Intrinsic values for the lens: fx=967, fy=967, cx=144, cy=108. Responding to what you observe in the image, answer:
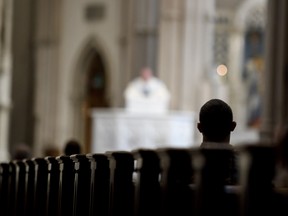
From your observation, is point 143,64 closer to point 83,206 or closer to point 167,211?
point 83,206

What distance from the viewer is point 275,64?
38.4 feet

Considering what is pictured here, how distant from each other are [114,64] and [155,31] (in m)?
2.55

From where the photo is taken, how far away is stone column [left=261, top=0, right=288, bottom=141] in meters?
11.4

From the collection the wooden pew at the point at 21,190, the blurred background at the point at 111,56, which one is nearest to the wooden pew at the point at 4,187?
the wooden pew at the point at 21,190

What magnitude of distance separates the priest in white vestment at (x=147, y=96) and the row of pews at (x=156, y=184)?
496 inches

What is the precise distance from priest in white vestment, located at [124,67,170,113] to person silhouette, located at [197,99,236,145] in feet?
46.4

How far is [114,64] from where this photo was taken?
25250mm

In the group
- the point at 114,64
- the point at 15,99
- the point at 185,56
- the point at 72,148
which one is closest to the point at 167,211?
the point at 72,148

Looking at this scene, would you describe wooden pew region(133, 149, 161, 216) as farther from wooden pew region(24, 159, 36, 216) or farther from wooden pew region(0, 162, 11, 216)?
wooden pew region(0, 162, 11, 216)

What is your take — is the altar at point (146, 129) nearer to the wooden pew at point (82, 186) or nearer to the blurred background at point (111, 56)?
the blurred background at point (111, 56)

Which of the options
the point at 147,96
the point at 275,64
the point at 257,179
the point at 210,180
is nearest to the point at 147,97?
the point at 147,96

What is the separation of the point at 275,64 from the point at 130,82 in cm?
1103

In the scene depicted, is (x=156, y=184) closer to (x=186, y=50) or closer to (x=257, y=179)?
(x=257, y=179)

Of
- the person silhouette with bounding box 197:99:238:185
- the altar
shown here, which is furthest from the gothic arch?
the person silhouette with bounding box 197:99:238:185
